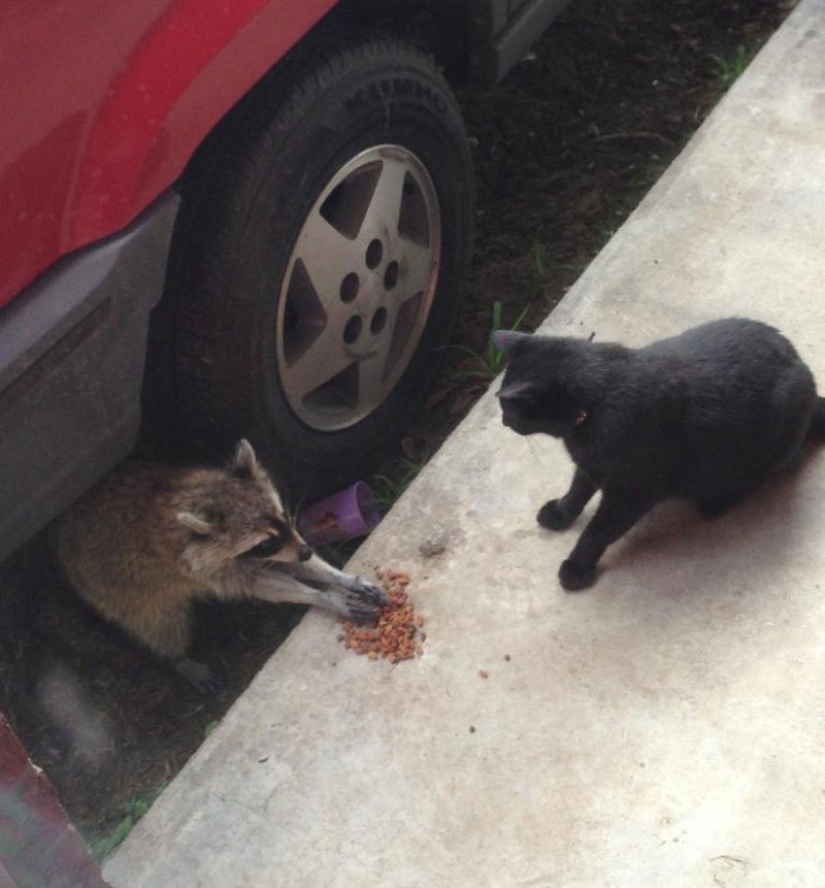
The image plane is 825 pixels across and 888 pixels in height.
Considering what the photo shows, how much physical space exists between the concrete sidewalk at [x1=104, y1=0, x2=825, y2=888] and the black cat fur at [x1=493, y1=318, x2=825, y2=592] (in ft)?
0.57

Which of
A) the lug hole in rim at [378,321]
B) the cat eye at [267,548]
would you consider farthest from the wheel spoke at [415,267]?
the cat eye at [267,548]

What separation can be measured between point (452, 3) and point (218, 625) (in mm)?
2222

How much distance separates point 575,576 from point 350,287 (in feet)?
3.69

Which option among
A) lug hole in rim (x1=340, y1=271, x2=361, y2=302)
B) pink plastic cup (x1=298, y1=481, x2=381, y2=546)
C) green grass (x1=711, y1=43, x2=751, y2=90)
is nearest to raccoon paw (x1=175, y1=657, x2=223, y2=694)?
pink plastic cup (x1=298, y1=481, x2=381, y2=546)

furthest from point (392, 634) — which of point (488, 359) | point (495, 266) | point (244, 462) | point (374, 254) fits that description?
point (495, 266)

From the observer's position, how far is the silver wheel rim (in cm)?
338

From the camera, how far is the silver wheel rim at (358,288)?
3.38 meters

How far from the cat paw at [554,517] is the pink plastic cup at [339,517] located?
786 millimetres

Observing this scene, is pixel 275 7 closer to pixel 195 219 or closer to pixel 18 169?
pixel 195 219

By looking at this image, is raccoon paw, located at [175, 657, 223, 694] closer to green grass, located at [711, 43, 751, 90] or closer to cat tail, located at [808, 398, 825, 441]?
cat tail, located at [808, 398, 825, 441]

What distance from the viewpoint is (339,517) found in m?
3.84

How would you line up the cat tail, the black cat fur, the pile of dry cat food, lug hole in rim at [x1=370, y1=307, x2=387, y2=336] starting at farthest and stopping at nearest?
1. lug hole in rim at [x1=370, y1=307, x2=387, y2=336]
2. the cat tail
3. the pile of dry cat food
4. the black cat fur

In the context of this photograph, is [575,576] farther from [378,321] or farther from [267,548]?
[378,321]

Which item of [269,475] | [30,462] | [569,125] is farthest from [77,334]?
[569,125]
